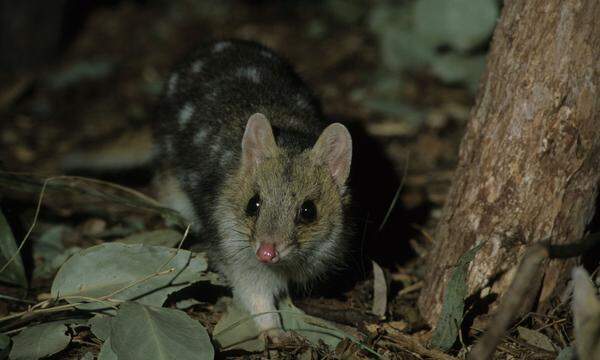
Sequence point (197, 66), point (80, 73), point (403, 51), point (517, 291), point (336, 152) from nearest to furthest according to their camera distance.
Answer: point (517, 291), point (336, 152), point (197, 66), point (403, 51), point (80, 73)

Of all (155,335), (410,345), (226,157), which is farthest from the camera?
(226,157)

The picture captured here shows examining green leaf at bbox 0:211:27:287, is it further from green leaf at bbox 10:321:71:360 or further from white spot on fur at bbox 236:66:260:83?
white spot on fur at bbox 236:66:260:83

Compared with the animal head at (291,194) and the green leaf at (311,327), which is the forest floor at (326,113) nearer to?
the green leaf at (311,327)

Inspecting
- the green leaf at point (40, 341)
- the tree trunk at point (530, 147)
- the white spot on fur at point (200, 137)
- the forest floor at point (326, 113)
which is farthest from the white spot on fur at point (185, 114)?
the tree trunk at point (530, 147)

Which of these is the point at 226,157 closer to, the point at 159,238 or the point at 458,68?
the point at 159,238

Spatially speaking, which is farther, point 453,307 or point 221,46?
point 221,46

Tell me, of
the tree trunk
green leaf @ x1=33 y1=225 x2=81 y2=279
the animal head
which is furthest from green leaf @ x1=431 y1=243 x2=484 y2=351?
green leaf @ x1=33 y1=225 x2=81 y2=279

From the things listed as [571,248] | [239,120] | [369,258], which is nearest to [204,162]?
[239,120]

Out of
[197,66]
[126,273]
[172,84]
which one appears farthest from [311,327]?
[172,84]
